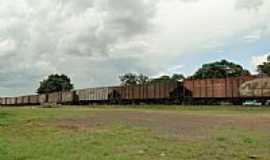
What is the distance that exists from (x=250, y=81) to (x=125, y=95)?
781 inches

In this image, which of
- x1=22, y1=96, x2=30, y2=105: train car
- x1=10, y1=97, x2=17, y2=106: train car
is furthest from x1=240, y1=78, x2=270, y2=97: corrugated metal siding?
x1=10, y1=97, x2=17, y2=106: train car

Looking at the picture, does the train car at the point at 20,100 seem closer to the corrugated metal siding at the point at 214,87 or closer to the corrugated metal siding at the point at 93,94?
the corrugated metal siding at the point at 93,94

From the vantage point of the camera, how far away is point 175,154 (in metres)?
Result: 9.25

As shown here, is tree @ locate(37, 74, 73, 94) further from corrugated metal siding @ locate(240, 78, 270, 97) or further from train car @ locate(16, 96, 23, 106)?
corrugated metal siding @ locate(240, 78, 270, 97)

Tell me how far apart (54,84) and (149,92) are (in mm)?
55725

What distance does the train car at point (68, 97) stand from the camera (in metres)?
64.1

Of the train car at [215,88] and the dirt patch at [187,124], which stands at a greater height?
the train car at [215,88]

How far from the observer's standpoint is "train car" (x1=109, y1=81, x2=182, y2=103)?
4566 centimetres

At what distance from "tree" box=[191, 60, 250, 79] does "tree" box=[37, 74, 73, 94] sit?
35892 mm

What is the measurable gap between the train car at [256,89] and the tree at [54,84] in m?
66.5

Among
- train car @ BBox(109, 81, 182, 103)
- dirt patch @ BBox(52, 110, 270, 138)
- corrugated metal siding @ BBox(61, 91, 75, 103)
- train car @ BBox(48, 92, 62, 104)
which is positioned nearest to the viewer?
dirt patch @ BBox(52, 110, 270, 138)

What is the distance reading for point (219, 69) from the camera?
78938 mm

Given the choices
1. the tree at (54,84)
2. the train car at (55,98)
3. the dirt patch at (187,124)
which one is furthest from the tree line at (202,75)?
the dirt patch at (187,124)

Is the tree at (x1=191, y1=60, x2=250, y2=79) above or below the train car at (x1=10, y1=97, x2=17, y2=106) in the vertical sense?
above
